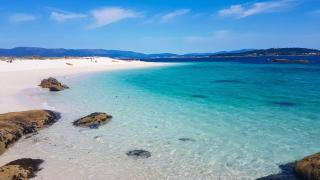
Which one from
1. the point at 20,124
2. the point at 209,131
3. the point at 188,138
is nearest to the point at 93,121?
the point at 20,124

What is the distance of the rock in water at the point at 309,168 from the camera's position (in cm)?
1033

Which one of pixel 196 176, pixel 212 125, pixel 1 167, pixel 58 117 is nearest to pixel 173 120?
pixel 212 125

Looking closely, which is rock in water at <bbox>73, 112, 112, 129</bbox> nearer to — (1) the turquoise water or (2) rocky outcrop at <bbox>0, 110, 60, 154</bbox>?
(1) the turquoise water

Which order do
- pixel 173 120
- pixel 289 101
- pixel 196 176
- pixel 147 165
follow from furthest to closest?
pixel 289 101
pixel 173 120
pixel 147 165
pixel 196 176

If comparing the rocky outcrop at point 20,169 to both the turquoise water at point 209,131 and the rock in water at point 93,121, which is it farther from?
the rock in water at point 93,121

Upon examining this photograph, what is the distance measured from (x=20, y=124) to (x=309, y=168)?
14.4 m

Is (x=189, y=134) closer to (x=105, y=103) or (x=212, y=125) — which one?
(x=212, y=125)

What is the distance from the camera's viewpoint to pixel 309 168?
1068 centimetres

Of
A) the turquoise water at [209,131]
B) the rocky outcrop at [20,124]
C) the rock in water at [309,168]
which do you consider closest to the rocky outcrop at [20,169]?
the rocky outcrop at [20,124]

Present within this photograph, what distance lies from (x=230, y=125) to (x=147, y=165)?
758 cm

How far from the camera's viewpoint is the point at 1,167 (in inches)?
490

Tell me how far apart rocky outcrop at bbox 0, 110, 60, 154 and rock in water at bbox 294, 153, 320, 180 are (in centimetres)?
1207

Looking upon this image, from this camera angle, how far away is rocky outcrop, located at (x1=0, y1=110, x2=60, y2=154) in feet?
51.5

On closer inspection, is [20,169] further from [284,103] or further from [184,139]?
[284,103]
